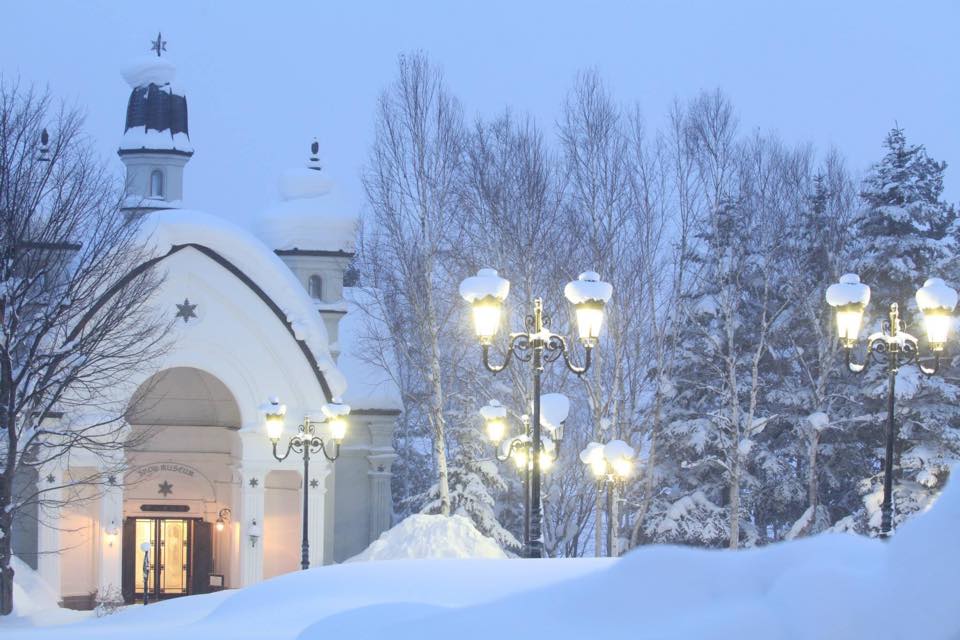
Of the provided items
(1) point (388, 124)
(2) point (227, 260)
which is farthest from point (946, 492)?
(1) point (388, 124)

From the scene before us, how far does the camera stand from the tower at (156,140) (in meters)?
36.1

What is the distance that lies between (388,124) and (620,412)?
9.11 m

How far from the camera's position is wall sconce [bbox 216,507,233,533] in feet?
112

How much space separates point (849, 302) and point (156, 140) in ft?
78.2

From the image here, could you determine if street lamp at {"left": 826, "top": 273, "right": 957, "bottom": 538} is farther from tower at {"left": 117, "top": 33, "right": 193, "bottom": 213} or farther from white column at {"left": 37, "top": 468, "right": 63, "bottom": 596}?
tower at {"left": 117, "top": 33, "right": 193, "bottom": 213}

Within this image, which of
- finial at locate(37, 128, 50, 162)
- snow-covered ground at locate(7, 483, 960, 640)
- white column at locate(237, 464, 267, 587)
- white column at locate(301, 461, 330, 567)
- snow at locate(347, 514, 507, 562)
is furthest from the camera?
white column at locate(301, 461, 330, 567)

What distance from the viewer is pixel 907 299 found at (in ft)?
99.3

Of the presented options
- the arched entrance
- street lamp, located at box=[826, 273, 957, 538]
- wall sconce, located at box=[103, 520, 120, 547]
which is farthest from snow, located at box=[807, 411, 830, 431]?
wall sconce, located at box=[103, 520, 120, 547]

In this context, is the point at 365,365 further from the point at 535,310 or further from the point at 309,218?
the point at 535,310

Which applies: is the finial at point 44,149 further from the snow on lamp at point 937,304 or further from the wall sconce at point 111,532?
the snow on lamp at point 937,304

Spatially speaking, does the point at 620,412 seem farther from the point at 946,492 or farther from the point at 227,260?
the point at 946,492

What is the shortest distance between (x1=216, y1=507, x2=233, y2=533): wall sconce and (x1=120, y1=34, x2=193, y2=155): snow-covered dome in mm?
9301

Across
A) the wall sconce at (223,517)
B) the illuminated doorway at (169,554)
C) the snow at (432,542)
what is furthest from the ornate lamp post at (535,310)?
the illuminated doorway at (169,554)

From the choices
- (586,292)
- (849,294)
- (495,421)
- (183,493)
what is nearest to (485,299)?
(586,292)
